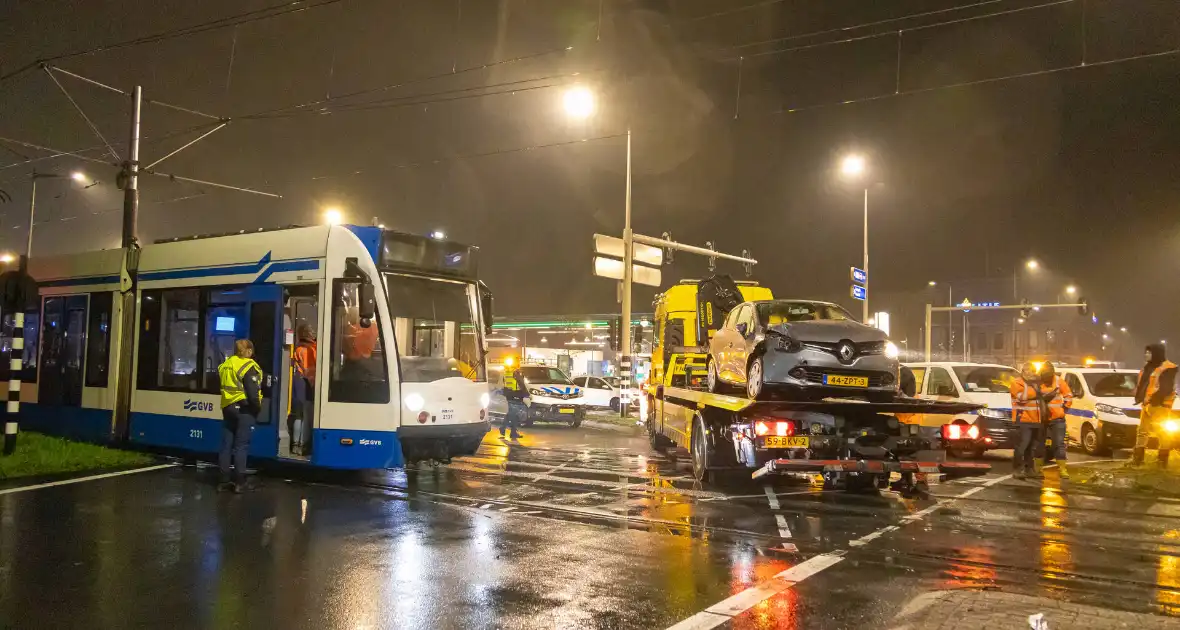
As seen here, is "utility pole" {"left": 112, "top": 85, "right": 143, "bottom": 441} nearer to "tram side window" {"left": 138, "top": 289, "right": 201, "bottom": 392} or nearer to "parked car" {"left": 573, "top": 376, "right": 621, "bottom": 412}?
"tram side window" {"left": 138, "top": 289, "right": 201, "bottom": 392}

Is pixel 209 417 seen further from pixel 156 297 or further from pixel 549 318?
pixel 549 318

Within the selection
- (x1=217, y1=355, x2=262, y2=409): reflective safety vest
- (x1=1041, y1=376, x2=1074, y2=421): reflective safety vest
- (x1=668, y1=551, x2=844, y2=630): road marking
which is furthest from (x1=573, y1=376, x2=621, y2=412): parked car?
(x1=668, y1=551, x2=844, y2=630): road marking

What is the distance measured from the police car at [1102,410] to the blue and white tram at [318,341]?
12.8 metres

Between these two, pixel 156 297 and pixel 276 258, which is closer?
pixel 276 258

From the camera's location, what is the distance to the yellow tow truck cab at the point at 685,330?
13.8 meters

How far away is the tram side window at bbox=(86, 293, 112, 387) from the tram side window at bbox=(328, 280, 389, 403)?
5224mm

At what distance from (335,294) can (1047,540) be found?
27.3ft

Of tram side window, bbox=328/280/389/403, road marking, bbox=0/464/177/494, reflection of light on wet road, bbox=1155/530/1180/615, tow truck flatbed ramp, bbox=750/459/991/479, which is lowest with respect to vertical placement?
road marking, bbox=0/464/177/494

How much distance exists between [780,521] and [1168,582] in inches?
132

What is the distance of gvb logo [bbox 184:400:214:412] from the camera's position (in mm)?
11148

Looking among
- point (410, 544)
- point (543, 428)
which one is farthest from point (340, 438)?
point (543, 428)

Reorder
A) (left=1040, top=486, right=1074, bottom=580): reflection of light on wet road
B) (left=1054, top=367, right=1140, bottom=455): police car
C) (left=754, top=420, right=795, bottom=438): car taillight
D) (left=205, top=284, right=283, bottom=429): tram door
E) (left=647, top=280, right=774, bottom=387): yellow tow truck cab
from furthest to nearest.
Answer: (left=1054, top=367, right=1140, bottom=455): police car → (left=647, top=280, right=774, bottom=387): yellow tow truck cab → (left=205, top=284, right=283, bottom=429): tram door → (left=754, top=420, right=795, bottom=438): car taillight → (left=1040, top=486, right=1074, bottom=580): reflection of light on wet road

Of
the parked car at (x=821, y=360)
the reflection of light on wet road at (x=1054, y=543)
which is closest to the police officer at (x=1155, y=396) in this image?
the reflection of light on wet road at (x=1054, y=543)

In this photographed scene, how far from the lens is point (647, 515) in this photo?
28.4ft
